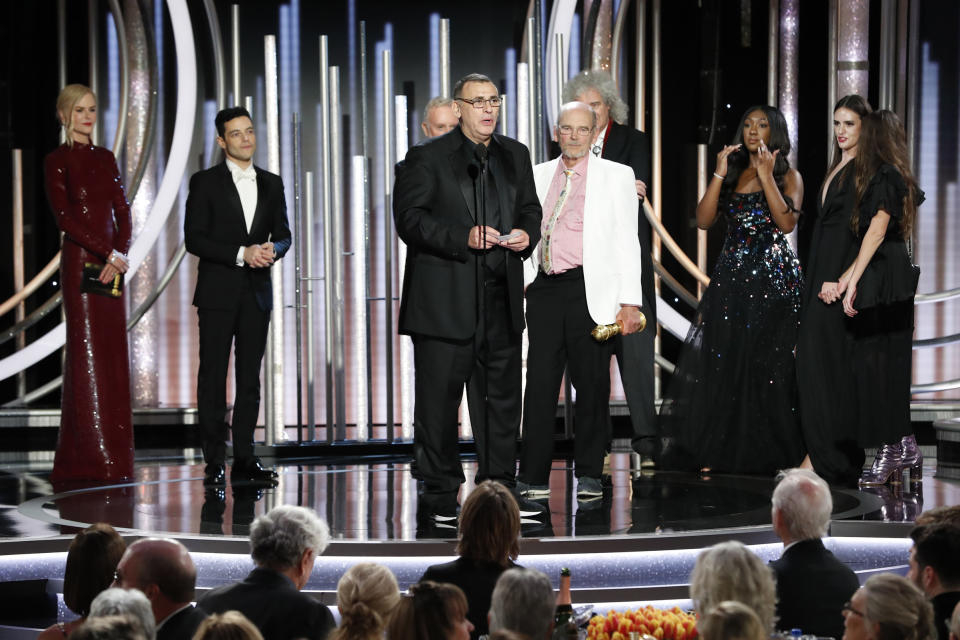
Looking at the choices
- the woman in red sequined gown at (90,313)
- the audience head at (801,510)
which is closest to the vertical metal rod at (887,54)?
the woman in red sequined gown at (90,313)

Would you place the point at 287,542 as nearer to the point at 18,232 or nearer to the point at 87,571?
the point at 87,571

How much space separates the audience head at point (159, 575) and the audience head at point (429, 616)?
1.76 ft

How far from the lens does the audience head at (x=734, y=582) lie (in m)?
2.60

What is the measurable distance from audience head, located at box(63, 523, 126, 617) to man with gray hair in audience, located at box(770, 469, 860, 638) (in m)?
1.49

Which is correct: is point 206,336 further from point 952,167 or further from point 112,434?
point 952,167

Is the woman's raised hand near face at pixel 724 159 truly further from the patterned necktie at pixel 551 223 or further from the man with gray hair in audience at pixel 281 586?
the man with gray hair in audience at pixel 281 586

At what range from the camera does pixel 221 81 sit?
278 inches

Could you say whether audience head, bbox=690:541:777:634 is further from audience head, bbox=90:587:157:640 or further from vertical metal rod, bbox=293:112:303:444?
vertical metal rod, bbox=293:112:303:444

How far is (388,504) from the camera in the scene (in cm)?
503

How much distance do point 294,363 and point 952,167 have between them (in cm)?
393

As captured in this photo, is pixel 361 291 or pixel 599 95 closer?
pixel 599 95

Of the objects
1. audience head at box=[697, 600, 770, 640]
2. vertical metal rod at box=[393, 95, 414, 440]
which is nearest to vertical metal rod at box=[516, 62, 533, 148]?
vertical metal rod at box=[393, 95, 414, 440]

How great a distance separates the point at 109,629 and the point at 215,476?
3.42 meters

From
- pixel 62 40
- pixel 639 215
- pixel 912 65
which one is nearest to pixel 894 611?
pixel 639 215
